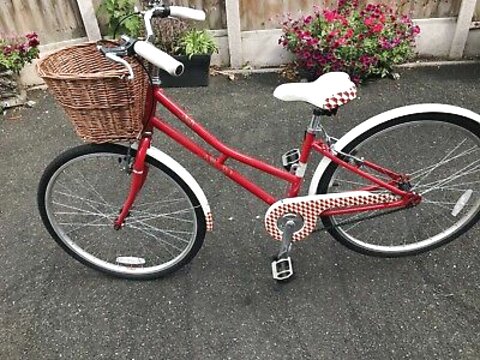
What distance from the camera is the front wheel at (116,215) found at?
81.9 inches

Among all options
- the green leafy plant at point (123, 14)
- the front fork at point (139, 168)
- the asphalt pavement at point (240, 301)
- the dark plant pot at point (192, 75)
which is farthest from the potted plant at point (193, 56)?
the front fork at point (139, 168)

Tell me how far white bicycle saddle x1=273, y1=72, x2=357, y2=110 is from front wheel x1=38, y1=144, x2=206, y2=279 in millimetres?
646

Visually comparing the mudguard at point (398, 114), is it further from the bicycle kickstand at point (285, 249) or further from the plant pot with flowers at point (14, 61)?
the plant pot with flowers at point (14, 61)

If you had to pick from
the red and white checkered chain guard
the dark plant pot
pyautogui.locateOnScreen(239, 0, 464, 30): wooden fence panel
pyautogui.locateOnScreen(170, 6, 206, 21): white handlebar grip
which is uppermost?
pyautogui.locateOnScreen(170, 6, 206, 21): white handlebar grip

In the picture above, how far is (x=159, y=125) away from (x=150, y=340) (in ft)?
3.53

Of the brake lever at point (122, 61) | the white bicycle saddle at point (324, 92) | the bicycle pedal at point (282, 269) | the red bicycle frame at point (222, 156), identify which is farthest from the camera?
the bicycle pedal at point (282, 269)

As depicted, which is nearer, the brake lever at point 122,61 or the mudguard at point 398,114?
the brake lever at point 122,61

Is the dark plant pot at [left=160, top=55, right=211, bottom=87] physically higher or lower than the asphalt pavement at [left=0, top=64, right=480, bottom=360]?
higher

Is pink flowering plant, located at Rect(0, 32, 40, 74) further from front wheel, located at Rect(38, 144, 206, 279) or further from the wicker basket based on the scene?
the wicker basket

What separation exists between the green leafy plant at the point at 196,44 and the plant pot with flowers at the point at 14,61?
1.34 m

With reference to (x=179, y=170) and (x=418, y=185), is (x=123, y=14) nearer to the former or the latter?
(x=179, y=170)

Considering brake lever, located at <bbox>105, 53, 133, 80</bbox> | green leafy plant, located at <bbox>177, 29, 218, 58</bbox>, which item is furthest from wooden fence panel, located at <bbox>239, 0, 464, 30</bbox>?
brake lever, located at <bbox>105, 53, 133, 80</bbox>

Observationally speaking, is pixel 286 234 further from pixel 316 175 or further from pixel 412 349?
pixel 412 349

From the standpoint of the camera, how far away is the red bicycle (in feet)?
6.33
